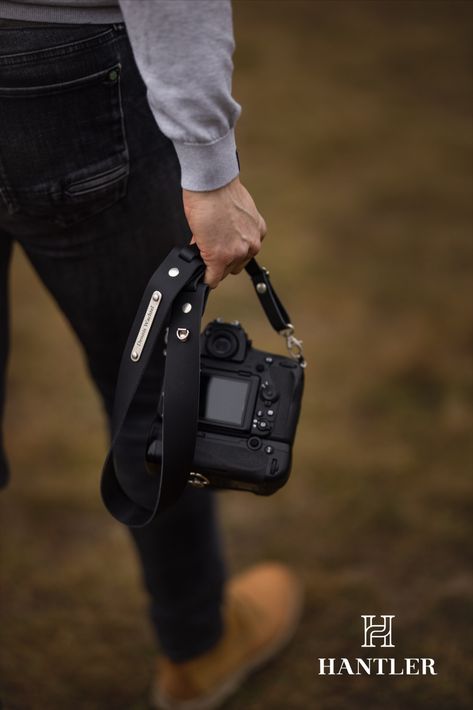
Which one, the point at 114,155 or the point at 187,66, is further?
the point at 114,155

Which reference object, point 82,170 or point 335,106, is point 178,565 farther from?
point 335,106

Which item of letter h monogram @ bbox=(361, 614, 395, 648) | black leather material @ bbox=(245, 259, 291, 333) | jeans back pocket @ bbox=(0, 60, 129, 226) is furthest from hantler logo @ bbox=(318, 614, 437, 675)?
jeans back pocket @ bbox=(0, 60, 129, 226)

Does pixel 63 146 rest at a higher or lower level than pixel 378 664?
higher

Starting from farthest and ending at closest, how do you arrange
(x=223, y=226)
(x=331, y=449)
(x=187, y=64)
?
1. (x=331, y=449)
2. (x=223, y=226)
3. (x=187, y=64)

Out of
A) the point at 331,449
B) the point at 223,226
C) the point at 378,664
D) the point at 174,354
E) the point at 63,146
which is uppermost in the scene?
the point at 63,146

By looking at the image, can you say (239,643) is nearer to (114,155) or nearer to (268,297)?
(268,297)

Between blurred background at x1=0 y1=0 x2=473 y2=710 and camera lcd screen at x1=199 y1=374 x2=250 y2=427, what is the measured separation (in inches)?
26.1

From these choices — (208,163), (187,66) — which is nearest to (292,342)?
(208,163)

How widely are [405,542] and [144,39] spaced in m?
1.20

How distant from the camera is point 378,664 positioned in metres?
1.46

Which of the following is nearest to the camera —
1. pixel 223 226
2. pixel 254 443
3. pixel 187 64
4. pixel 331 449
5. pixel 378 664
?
pixel 187 64

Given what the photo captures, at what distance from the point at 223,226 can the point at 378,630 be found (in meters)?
0.94

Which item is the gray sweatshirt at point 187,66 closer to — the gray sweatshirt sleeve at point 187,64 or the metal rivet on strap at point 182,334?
the gray sweatshirt sleeve at point 187,64

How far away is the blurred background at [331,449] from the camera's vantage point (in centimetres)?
150
